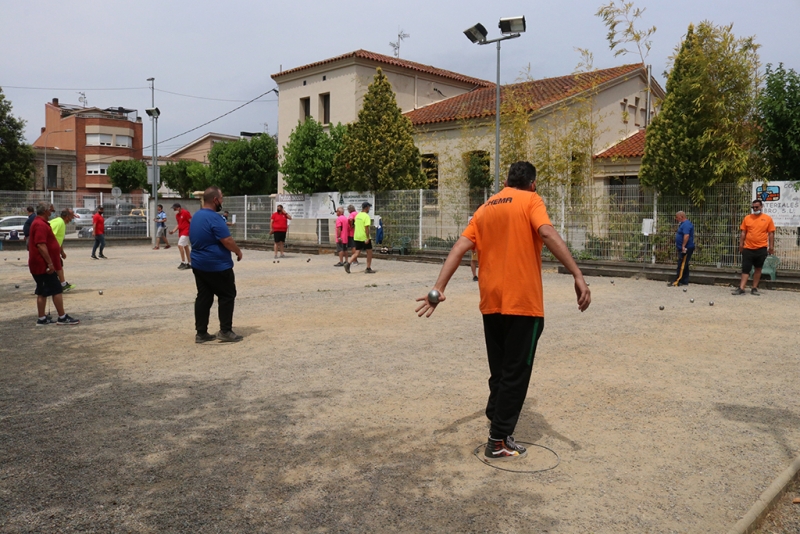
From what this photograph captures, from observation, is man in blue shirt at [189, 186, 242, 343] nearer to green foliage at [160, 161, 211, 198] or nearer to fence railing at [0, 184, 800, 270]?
fence railing at [0, 184, 800, 270]

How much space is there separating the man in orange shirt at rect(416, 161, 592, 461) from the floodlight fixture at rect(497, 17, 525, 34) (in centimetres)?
1252

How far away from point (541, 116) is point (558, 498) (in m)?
22.3

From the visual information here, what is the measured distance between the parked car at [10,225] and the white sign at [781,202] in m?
26.1

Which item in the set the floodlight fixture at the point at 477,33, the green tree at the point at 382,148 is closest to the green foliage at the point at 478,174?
the green tree at the point at 382,148

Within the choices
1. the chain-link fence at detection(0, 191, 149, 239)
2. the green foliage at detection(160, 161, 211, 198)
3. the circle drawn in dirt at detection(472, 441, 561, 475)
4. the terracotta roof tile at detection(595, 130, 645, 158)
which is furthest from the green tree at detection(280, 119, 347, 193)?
the green foliage at detection(160, 161, 211, 198)

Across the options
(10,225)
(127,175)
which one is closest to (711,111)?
(10,225)

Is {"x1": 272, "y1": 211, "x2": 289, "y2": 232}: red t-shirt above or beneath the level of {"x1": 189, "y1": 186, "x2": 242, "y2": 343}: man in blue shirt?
above

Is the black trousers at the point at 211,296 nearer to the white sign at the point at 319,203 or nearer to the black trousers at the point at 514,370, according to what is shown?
the black trousers at the point at 514,370

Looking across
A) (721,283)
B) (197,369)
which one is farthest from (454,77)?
(197,369)

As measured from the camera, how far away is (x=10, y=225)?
2731 centimetres

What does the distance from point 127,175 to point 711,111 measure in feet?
171

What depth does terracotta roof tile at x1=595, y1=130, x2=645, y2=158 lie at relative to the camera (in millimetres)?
24359

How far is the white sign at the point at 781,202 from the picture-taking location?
14.2 metres

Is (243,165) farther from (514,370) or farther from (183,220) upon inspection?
(514,370)
